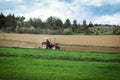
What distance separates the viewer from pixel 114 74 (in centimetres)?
858

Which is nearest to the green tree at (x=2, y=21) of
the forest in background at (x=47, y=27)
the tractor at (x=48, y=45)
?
the forest in background at (x=47, y=27)

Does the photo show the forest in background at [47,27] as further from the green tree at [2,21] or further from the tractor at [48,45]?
the tractor at [48,45]

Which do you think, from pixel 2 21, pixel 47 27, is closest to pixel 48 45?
pixel 47 27

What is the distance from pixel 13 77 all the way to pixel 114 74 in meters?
2.98

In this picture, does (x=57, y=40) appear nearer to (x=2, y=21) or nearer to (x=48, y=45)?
(x=48, y=45)

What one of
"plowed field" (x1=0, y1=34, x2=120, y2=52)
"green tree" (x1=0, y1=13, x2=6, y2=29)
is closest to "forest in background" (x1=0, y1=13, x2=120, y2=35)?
"green tree" (x1=0, y1=13, x2=6, y2=29)

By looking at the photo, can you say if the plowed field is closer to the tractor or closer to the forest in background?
the forest in background

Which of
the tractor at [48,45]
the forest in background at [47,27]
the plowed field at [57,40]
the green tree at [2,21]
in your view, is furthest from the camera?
the plowed field at [57,40]

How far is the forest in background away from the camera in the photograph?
13730 millimetres

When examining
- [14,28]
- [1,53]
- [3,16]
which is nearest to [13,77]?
[1,53]

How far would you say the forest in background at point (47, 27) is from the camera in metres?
13.7

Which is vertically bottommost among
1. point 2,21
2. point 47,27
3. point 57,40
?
point 57,40

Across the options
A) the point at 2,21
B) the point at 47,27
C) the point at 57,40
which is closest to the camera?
the point at 2,21

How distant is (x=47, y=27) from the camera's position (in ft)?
59.7
